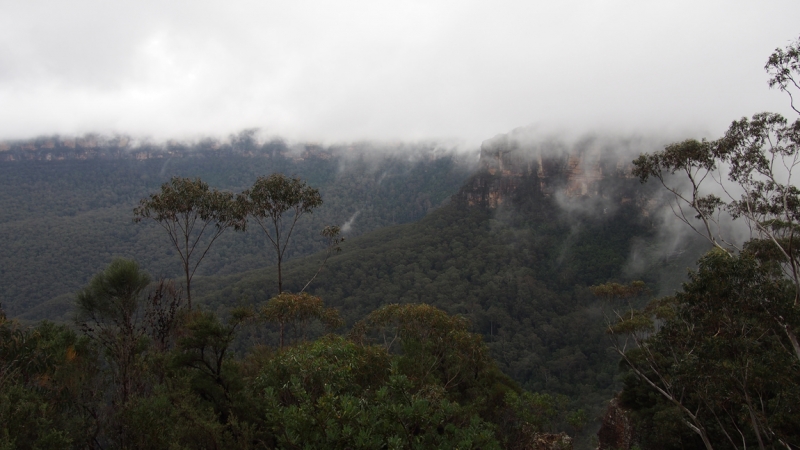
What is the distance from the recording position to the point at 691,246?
63062 mm

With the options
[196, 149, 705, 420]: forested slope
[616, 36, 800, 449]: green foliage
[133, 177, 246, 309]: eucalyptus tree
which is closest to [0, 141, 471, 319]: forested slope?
[196, 149, 705, 420]: forested slope

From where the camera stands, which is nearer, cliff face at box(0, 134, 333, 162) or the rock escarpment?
the rock escarpment

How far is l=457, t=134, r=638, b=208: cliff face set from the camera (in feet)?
289

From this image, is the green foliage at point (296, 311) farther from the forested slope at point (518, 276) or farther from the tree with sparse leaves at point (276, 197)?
the forested slope at point (518, 276)

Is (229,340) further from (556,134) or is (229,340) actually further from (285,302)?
(556,134)

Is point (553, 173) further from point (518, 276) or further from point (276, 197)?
point (276, 197)

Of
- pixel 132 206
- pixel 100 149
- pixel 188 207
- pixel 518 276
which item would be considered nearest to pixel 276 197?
pixel 188 207

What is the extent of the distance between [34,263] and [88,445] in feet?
315

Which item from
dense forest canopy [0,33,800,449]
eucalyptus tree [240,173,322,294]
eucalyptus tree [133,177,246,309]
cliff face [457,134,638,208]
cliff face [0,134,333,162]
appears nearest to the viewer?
dense forest canopy [0,33,800,449]

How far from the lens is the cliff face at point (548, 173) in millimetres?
88062

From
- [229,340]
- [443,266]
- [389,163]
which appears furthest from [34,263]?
[389,163]

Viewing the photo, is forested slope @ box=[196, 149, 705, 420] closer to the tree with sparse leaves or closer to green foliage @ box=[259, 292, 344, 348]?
the tree with sparse leaves

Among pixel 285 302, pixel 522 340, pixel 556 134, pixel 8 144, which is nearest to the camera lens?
pixel 285 302

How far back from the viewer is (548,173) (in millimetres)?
96438
